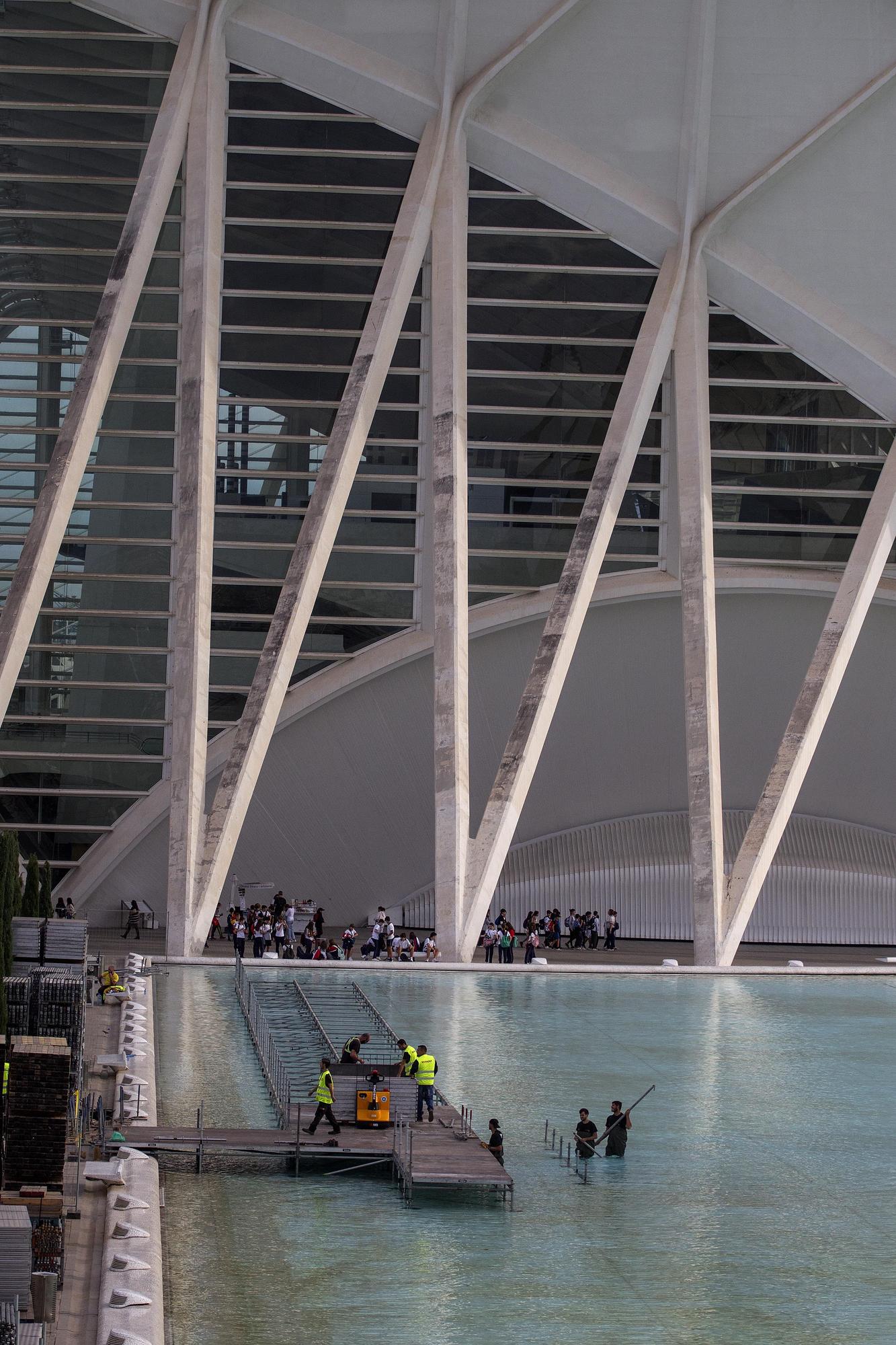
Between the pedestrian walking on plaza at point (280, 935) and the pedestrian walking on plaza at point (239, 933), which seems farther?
the pedestrian walking on plaza at point (280, 935)

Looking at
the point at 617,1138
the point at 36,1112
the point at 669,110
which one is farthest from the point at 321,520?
the point at 36,1112

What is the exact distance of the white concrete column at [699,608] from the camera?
99.6ft

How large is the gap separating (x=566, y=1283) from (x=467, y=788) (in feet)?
62.8

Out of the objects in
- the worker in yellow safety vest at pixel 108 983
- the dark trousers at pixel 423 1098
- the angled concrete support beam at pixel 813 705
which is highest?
the angled concrete support beam at pixel 813 705

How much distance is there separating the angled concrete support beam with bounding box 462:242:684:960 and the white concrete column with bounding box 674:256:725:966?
0.50 m

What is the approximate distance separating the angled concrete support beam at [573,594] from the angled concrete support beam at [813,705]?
4.45m

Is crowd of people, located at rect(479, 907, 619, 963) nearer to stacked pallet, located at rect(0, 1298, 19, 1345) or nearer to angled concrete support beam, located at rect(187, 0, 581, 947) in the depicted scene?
angled concrete support beam, located at rect(187, 0, 581, 947)

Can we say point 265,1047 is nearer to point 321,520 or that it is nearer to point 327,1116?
point 327,1116

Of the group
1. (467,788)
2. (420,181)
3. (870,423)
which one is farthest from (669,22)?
(467,788)

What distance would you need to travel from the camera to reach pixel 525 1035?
20578 millimetres

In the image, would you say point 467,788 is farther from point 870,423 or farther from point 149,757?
point 870,423

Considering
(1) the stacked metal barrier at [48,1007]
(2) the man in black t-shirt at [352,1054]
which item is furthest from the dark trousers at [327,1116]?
(1) the stacked metal barrier at [48,1007]

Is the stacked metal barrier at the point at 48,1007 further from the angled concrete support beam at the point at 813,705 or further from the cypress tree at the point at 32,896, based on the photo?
the angled concrete support beam at the point at 813,705

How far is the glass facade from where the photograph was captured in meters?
32.4
